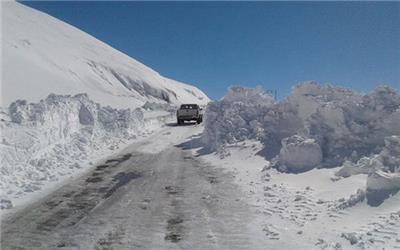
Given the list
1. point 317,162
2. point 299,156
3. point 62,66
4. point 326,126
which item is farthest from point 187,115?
point 62,66

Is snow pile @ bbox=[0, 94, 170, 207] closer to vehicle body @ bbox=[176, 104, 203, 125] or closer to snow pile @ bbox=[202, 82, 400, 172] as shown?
snow pile @ bbox=[202, 82, 400, 172]

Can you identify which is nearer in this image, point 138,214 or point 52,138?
point 138,214

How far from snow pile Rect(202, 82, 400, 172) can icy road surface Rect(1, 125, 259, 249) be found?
259cm

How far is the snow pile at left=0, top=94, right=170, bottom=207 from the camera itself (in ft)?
42.9

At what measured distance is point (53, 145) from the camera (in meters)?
17.0

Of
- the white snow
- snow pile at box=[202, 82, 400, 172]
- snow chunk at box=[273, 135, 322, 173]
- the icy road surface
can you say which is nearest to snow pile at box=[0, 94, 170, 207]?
the white snow

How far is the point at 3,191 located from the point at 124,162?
582cm

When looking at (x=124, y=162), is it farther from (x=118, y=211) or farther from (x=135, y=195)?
(x=118, y=211)

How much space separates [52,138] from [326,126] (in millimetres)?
9806

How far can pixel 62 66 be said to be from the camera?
6900cm

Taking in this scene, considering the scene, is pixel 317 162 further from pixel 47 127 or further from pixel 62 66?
pixel 62 66

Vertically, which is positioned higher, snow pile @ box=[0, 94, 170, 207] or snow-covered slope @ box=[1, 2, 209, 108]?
snow-covered slope @ box=[1, 2, 209, 108]

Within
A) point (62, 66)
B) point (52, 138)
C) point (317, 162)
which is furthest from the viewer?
point (62, 66)

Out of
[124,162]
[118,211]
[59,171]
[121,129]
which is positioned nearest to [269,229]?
[118,211]
